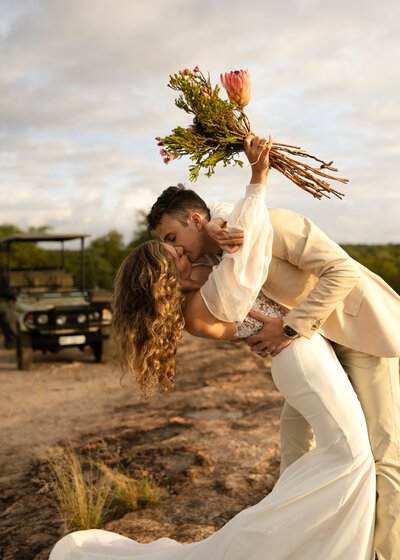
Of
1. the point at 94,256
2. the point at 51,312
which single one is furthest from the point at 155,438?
the point at 94,256

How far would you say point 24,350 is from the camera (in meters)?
9.65

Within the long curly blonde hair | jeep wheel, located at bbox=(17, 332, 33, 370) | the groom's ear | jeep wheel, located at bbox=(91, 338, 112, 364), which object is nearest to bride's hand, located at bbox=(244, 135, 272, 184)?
the groom's ear

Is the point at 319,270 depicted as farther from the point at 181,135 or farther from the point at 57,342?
the point at 57,342

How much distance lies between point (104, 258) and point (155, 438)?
1934 cm

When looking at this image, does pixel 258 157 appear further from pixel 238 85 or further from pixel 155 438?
pixel 155 438

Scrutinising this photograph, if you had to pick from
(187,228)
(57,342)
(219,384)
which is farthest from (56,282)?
(187,228)

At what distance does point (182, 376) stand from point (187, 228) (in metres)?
6.58

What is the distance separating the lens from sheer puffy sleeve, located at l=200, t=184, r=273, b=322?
2.23 m

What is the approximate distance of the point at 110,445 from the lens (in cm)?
552

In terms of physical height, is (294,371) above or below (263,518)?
above

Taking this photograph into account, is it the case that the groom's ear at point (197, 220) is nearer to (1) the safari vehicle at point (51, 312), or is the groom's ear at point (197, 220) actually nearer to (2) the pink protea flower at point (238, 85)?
(2) the pink protea flower at point (238, 85)

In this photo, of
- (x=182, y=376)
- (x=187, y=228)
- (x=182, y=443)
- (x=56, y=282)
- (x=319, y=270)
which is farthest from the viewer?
(x=56, y=282)

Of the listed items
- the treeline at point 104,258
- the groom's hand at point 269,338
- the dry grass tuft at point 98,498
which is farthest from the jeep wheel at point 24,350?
the groom's hand at point 269,338

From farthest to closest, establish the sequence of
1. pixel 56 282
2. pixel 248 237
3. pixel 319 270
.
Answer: pixel 56 282 < pixel 319 270 < pixel 248 237
